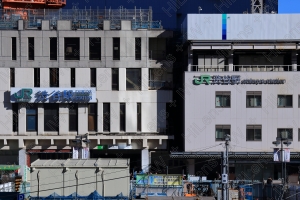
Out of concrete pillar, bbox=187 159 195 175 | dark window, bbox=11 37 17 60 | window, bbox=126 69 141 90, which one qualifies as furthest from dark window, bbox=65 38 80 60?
concrete pillar, bbox=187 159 195 175

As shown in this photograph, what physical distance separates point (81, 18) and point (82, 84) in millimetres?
6744

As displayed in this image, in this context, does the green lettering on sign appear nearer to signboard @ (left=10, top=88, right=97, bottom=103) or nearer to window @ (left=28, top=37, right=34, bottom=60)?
signboard @ (left=10, top=88, right=97, bottom=103)

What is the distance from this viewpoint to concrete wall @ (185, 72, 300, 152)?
197 ft

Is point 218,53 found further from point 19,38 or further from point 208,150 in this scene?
point 19,38

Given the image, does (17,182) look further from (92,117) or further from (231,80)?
(231,80)

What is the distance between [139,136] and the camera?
2488 inches

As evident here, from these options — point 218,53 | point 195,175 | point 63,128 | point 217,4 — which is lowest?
point 195,175

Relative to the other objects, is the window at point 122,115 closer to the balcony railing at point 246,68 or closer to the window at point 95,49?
the window at point 95,49

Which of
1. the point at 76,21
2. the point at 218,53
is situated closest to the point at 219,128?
the point at 218,53

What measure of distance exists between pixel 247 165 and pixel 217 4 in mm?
30020

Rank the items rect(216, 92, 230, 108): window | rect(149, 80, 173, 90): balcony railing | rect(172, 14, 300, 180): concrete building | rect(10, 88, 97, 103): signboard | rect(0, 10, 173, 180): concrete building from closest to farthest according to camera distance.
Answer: rect(172, 14, 300, 180): concrete building
rect(216, 92, 230, 108): window
rect(10, 88, 97, 103): signboard
rect(0, 10, 173, 180): concrete building
rect(149, 80, 173, 90): balcony railing

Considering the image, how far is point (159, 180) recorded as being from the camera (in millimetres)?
53250

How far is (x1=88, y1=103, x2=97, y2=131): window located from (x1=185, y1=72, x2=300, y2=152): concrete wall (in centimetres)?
1027

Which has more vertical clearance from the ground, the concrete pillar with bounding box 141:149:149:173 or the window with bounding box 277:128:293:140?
the window with bounding box 277:128:293:140
